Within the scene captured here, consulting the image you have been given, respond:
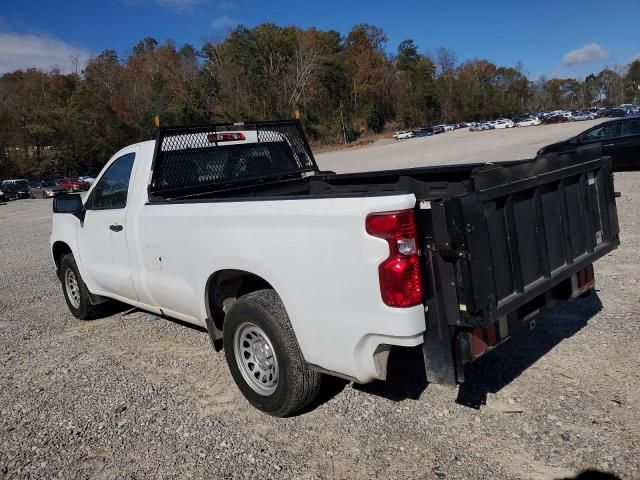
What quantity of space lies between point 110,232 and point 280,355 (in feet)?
8.47

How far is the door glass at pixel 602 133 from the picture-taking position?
1581cm

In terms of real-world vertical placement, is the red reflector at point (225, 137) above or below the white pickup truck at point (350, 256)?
above

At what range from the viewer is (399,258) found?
2.88m

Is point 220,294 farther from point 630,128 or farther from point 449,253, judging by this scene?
point 630,128

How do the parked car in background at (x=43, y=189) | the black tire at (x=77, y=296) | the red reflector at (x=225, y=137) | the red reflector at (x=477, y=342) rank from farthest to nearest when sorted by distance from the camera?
the parked car in background at (x=43, y=189) < the black tire at (x=77, y=296) < the red reflector at (x=225, y=137) < the red reflector at (x=477, y=342)

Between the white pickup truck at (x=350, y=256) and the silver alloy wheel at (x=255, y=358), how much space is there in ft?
0.04

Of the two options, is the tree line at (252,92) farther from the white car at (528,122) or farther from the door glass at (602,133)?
the door glass at (602,133)

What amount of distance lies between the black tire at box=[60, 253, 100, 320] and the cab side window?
3.45ft

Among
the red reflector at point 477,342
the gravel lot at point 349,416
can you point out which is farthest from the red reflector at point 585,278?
the red reflector at point 477,342

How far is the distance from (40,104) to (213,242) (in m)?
77.5

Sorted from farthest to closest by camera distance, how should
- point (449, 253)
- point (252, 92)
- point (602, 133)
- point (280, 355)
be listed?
point (252, 92)
point (602, 133)
point (280, 355)
point (449, 253)

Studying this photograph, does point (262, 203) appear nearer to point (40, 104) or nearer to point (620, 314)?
point (620, 314)

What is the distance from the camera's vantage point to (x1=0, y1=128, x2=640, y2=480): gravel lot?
322 centimetres

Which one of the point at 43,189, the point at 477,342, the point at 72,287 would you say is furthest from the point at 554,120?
the point at 477,342
